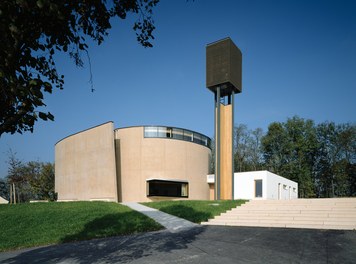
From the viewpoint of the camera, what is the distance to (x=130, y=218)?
48.7ft

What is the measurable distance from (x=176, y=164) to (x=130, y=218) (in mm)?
17655

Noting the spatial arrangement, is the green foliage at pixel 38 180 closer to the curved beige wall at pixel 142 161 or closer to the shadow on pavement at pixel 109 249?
the curved beige wall at pixel 142 161

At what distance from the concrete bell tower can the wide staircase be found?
8.35 metres

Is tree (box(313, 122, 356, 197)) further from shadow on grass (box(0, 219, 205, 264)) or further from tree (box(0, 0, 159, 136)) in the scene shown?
tree (box(0, 0, 159, 136))

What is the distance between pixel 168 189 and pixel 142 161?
5.55m

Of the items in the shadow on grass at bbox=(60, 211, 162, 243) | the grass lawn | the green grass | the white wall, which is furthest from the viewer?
the white wall

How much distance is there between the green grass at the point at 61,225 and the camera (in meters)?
11.1

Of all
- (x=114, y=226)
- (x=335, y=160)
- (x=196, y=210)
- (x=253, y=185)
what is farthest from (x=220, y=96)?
(x=335, y=160)

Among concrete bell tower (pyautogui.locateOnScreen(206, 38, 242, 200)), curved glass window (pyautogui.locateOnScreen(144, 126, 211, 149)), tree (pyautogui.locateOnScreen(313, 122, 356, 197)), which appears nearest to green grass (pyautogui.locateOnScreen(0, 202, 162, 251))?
concrete bell tower (pyautogui.locateOnScreen(206, 38, 242, 200))

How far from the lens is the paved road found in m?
7.48

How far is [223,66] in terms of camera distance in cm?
2684

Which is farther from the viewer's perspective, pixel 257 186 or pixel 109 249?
pixel 257 186

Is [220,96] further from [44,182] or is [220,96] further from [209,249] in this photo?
[44,182]

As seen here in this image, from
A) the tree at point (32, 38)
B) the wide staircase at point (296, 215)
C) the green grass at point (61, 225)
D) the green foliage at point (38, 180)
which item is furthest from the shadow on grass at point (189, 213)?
the green foliage at point (38, 180)
